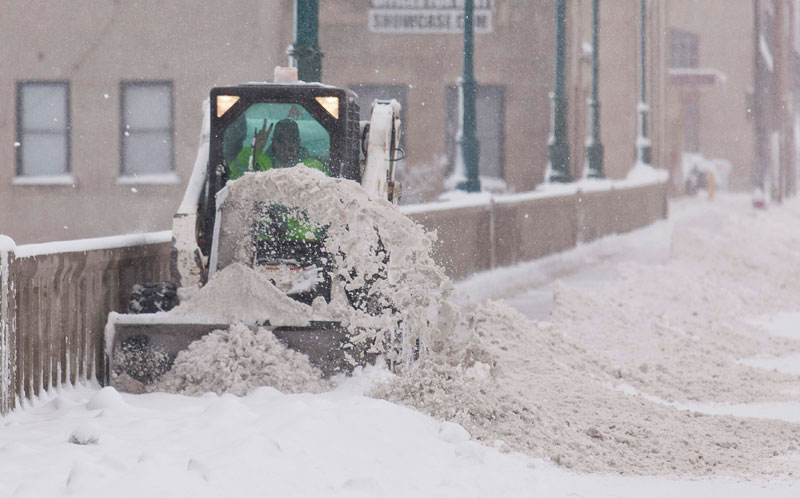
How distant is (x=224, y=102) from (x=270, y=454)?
12.8 ft

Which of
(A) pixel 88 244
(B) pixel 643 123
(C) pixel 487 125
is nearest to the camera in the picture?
(A) pixel 88 244

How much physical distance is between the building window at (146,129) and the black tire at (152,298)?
1707 cm

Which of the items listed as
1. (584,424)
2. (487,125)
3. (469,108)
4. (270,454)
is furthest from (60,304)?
(487,125)

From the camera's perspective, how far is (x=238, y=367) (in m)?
8.80

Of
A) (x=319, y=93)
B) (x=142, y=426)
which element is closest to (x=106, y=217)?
(x=319, y=93)

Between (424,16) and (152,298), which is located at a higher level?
(424,16)

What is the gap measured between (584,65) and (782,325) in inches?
840

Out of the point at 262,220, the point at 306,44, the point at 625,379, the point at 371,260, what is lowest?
the point at 625,379

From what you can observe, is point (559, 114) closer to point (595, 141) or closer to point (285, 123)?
point (595, 141)

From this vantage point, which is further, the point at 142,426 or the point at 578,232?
the point at 578,232

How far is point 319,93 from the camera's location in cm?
1006

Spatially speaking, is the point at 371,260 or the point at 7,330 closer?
the point at 7,330

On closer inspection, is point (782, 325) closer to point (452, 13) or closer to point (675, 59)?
point (452, 13)

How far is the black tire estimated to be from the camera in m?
9.36
